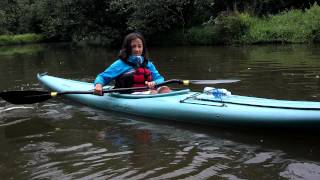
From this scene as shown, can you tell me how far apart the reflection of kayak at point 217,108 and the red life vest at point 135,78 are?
0.18 metres

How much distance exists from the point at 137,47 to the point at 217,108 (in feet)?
5.29

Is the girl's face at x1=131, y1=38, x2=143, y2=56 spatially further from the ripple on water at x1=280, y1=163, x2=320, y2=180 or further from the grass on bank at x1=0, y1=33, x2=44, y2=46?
the grass on bank at x1=0, y1=33, x2=44, y2=46

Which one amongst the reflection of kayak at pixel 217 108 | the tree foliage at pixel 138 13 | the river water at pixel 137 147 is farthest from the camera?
the tree foliage at pixel 138 13

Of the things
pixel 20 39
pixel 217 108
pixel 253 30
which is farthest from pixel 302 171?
pixel 20 39

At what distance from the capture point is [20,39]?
42281 millimetres

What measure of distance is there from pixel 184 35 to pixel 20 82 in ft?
46.1

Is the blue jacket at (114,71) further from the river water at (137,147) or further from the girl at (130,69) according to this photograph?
the river water at (137,147)

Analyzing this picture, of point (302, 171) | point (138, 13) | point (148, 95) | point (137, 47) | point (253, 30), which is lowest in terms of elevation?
point (302, 171)

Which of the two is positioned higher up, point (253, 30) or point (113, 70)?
point (253, 30)

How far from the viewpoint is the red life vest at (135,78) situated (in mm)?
6520

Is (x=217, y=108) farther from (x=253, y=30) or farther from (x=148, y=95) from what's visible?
(x=253, y=30)

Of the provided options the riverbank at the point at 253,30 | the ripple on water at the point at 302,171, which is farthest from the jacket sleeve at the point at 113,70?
the riverbank at the point at 253,30

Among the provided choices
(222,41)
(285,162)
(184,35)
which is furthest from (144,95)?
(184,35)

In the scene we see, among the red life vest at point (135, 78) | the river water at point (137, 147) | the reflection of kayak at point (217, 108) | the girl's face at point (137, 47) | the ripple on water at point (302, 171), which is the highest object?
the girl's face at point (137, 47)
